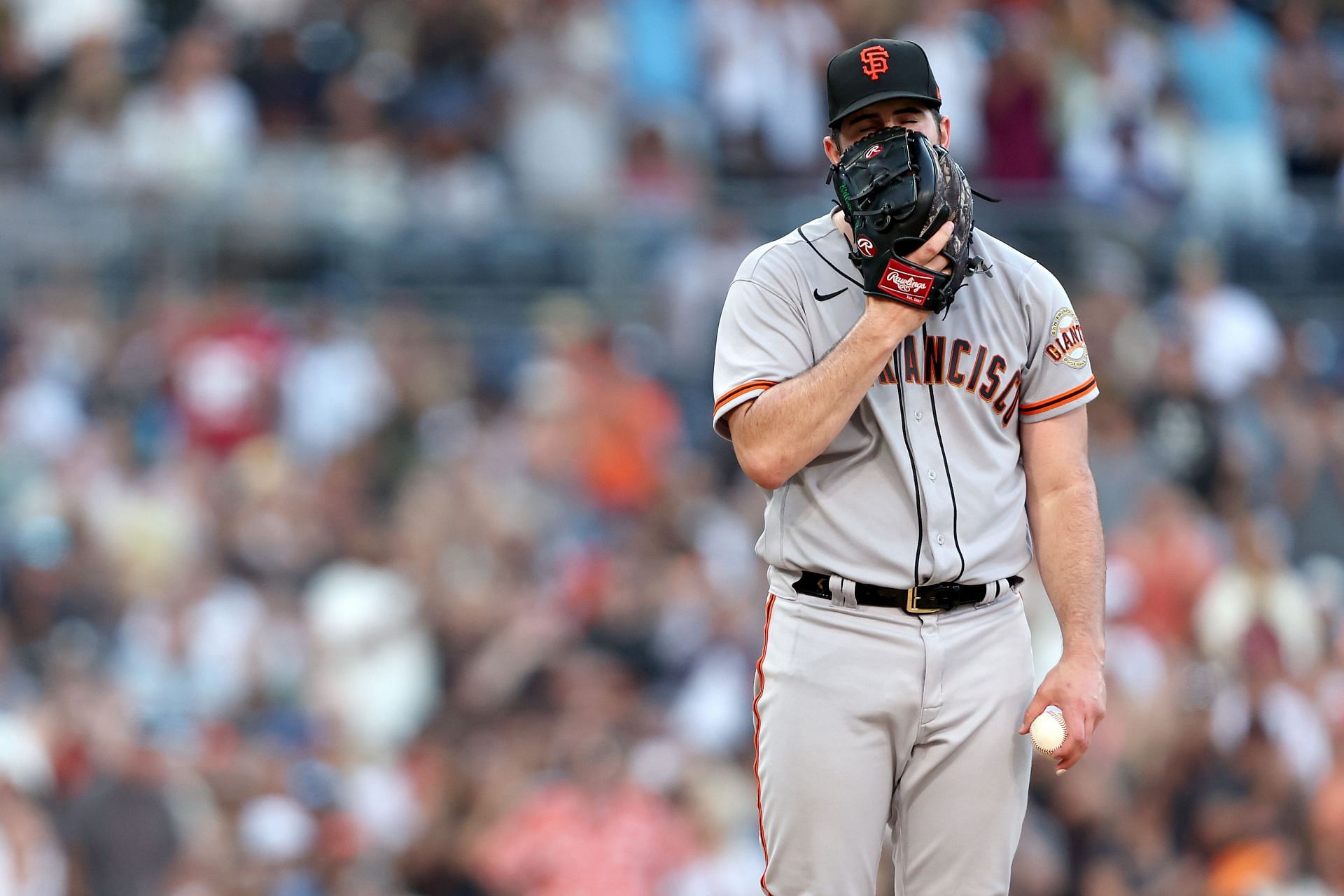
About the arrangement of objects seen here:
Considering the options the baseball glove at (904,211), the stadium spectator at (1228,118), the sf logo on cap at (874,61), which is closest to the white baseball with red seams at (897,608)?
the baseball glove at (904,211)

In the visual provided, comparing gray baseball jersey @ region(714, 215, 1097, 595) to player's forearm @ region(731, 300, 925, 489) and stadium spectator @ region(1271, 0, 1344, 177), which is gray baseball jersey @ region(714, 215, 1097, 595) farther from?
stadium spectator @ region(1271, 0, 1344, 177)

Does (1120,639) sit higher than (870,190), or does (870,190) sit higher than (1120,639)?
(870,190)

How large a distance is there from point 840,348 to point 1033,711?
738mm

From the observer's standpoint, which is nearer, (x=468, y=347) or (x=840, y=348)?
(x=840, y=348)

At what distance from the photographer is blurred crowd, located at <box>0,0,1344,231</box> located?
11.0 meters

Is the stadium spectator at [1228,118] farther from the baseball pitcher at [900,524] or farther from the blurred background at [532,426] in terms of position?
the baseball pitcher at [900,524]

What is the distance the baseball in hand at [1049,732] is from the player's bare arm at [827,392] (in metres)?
0.62

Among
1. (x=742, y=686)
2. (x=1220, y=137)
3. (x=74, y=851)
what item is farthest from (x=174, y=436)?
(x=1220, y=137)

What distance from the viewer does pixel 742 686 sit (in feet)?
27.6

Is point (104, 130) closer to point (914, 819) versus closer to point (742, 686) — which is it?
point (742, 686)

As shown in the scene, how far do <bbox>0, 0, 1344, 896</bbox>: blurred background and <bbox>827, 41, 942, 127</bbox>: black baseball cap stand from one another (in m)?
4.65

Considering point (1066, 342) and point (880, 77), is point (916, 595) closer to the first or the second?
point (1066, 342)

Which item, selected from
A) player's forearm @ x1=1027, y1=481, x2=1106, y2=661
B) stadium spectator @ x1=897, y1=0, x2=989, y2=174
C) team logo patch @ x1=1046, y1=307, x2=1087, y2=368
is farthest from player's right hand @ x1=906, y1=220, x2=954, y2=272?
stadium spectator @ x1=897, y1=0, x2=989, y2=174

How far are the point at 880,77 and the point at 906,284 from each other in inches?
16.0
